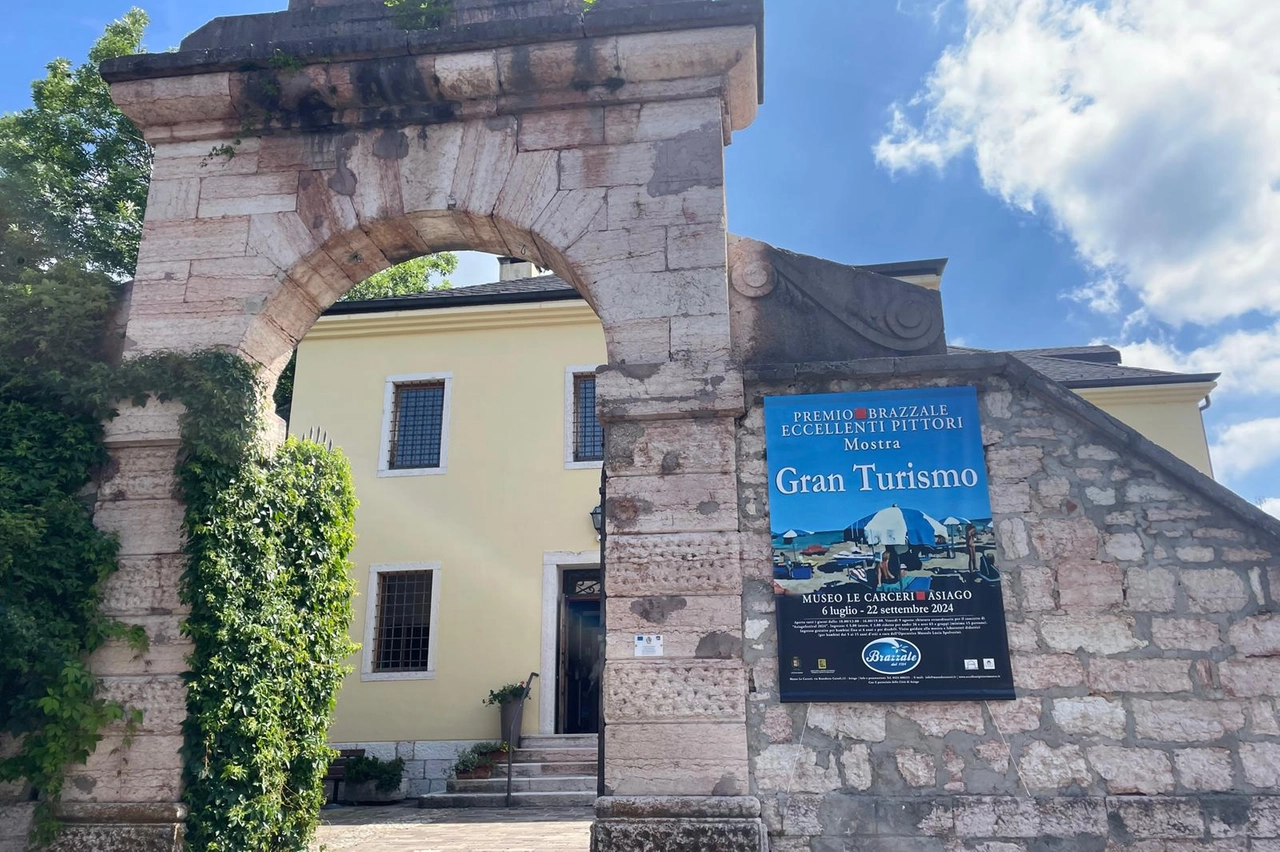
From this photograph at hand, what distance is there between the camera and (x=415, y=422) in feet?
42.8

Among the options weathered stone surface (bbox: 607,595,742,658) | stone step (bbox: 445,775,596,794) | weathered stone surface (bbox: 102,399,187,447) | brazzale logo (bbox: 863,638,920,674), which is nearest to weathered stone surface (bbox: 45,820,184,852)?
weathered stone surface (bbox: 102,399,187,447)

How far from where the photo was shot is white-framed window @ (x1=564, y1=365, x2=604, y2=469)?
12352 mm

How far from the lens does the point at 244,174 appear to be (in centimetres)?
571

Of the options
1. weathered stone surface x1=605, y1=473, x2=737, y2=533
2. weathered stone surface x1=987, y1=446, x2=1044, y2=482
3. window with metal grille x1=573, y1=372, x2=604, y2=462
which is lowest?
weathered stone surface x1=605, y1=473, x2=737, y2=533

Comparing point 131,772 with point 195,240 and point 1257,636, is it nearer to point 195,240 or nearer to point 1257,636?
point 195,240

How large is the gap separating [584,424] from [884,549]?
26.8 ft

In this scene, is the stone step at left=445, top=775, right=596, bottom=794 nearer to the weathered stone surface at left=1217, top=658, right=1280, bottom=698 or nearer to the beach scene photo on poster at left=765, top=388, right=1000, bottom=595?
the beach scene photo on poster at left=765, top=388, right=1000, bottom=595

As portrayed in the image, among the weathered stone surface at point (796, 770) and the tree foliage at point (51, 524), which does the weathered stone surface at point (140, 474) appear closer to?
the tree foliage at point (51, 524)

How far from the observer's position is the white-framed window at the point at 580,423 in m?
12.4

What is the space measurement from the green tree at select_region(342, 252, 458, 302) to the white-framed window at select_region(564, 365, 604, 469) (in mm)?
4561

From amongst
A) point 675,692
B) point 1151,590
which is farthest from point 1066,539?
point 675,692

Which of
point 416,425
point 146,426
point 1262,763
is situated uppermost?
point 416,425

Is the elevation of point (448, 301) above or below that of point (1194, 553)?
above

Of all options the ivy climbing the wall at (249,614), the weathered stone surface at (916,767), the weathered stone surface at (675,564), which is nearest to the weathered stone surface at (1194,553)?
the weathered stone surface at (916,767)
